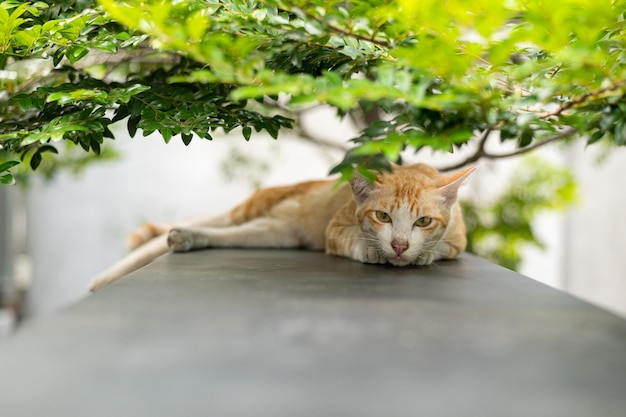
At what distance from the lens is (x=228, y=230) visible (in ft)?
4.80

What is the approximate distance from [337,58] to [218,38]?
0.34 metres

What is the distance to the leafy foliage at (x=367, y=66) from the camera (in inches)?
24.6

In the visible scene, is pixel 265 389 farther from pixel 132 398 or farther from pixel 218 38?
pixel 218 38

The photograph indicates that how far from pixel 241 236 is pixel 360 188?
34 centimetres

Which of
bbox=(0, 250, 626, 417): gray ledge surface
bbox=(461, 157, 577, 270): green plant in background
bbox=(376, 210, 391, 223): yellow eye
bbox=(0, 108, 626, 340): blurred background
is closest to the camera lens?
bbox=(0, 250, 626, 417): gray ledge surface

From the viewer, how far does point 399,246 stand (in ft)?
3.92

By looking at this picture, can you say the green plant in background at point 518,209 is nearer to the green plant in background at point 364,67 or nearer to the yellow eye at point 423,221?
the yellow eye at point 423,221

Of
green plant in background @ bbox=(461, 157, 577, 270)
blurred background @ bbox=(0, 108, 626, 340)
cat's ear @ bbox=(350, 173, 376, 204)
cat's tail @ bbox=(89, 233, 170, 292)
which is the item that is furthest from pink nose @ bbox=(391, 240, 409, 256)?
blurred background @ bbox=(0, 108, 626, 340)

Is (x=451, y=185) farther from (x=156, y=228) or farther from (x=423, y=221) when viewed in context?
(x=156, y=228)

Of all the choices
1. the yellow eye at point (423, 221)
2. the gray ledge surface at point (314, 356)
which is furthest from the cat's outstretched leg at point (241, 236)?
the gray ledge surface at point (314, 356)

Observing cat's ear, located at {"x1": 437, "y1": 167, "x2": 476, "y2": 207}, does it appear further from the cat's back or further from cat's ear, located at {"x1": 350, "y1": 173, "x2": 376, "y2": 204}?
the cat's back

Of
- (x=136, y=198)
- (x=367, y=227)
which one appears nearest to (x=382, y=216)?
(x=367, y=227)

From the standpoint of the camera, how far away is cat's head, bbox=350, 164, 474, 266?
1.23 m

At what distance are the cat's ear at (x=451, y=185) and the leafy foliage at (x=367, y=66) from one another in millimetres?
333
